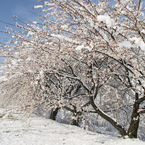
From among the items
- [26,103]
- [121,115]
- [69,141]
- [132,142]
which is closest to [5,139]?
[26,103]

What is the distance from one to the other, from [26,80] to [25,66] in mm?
589

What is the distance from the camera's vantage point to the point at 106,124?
1201 centimetres

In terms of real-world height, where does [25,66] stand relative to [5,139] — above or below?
above

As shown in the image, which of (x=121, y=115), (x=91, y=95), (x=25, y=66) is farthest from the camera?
(x=121, y=115)

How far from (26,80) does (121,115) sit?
254 inches

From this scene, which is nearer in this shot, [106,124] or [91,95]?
[91,95]

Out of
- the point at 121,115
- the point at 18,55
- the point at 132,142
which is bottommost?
the point at 132,142

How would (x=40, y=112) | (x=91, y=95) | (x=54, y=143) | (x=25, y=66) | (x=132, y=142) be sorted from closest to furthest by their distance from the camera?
1. (x=132, y=142)
2. (x=54, y=143)
3. (x=91, y=95)
4. (x=25, y=66)
5. (x=40, y=112)

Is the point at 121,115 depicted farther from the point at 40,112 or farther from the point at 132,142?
the point at 40,112

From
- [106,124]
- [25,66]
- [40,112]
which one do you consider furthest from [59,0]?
[106,124]

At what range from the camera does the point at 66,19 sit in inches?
166

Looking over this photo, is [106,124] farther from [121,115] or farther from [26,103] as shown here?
[26,103]

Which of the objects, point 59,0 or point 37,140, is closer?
point 59,0

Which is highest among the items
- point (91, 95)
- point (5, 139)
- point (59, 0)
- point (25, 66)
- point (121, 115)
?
point (59, 0)
